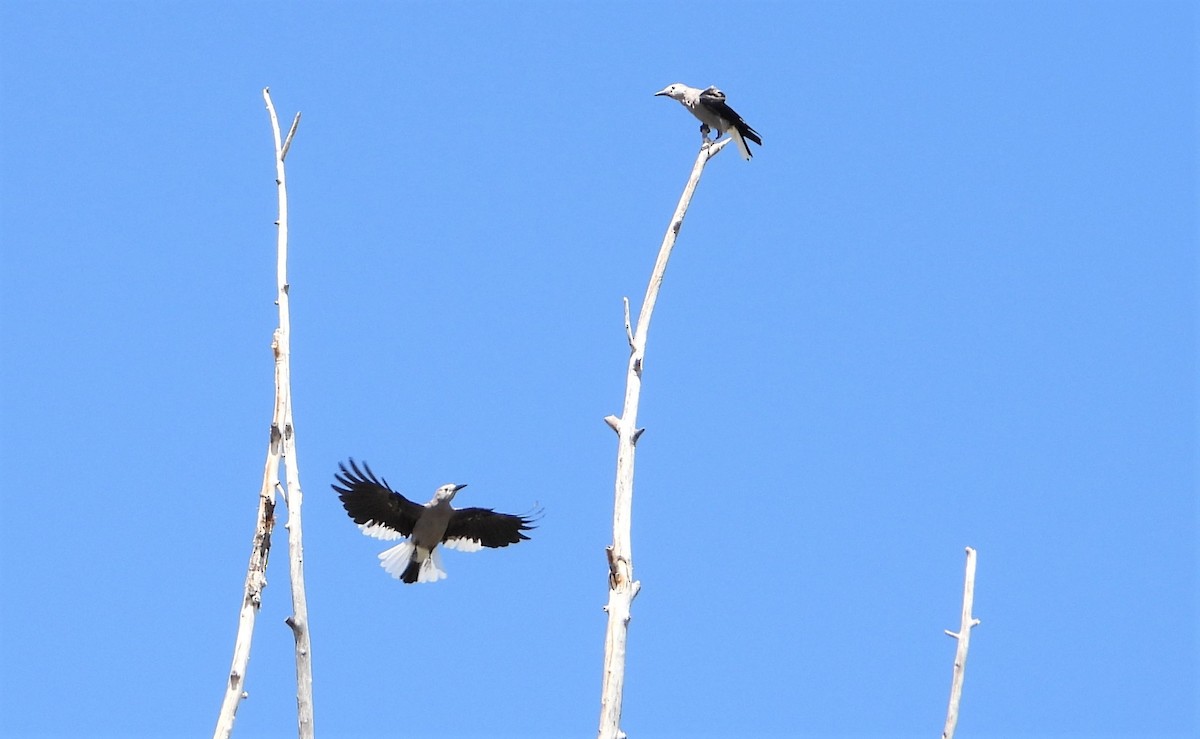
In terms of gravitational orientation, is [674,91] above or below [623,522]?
above

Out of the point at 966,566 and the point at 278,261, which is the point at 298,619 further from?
the point at 966,566

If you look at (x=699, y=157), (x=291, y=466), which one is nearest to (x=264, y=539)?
(x=291, y=466)

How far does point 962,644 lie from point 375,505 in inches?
169

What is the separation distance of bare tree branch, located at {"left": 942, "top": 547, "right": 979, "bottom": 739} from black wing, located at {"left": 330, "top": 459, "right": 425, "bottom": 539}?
4.02 m

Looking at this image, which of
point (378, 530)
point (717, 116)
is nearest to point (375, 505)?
point (378, 530)

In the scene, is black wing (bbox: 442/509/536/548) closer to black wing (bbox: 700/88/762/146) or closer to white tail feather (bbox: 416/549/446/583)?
white tail feather (bbox: 416/549/446/583)

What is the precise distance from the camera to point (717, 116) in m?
12.0

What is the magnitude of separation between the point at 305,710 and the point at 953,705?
3.80m

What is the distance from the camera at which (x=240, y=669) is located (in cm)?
1012

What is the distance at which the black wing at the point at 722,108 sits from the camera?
12.0 m

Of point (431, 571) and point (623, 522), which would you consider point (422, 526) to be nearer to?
point (431, 571)

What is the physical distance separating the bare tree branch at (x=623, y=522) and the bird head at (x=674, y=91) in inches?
68.8

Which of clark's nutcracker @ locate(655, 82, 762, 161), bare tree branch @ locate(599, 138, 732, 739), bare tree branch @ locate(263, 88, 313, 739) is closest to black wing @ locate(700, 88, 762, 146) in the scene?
clark's nutcracker @ locate(655, 82, 762, 161)

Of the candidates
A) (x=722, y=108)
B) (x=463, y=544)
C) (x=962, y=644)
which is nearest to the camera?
(x=962, y=644)
